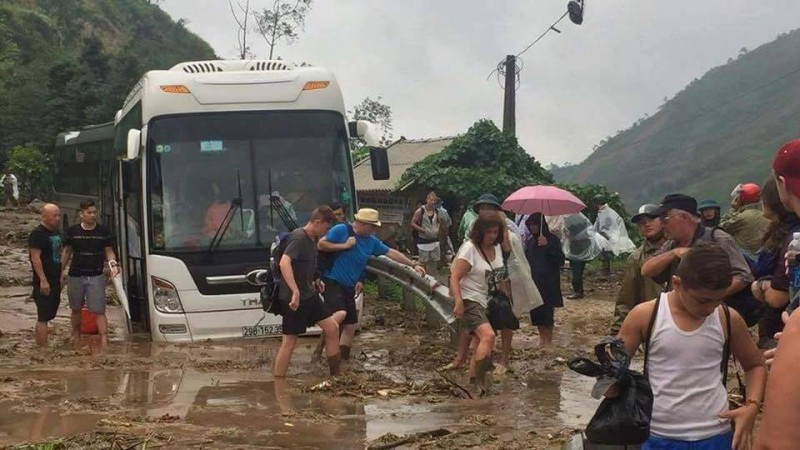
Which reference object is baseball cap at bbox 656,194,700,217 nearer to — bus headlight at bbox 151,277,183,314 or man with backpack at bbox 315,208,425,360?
man with backpack at bbox 315,208,425,360

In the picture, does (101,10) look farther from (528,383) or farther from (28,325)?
(528,383)

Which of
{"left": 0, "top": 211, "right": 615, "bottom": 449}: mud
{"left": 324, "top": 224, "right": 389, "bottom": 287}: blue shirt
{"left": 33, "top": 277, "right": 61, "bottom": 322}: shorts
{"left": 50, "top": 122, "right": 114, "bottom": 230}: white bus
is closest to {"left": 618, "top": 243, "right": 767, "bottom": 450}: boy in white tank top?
{"left": 0, "top": 211, "right": 615, "bottom": 449}: mud

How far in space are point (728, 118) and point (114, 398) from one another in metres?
92.2

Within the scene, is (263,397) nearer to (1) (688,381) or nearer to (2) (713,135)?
(1) (688,381)

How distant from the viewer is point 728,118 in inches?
3669

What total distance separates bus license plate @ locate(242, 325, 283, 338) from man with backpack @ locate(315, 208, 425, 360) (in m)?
0.94

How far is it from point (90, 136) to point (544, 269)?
13.2 m

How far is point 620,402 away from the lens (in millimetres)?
3750

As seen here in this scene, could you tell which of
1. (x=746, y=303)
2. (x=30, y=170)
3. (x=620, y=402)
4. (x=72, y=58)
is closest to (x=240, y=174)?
(x=746, y=303)

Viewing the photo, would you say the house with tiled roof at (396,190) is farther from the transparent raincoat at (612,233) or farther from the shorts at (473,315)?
the shorts at (473,315)

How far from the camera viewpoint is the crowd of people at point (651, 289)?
388 cm

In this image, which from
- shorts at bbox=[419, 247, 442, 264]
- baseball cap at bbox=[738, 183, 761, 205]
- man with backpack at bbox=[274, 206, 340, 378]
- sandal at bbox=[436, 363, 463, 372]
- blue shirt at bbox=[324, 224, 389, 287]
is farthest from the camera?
shorts at bbox=[419, 247, 442, 264]

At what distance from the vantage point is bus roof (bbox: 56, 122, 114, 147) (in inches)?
754

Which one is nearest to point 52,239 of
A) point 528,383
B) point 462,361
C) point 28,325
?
point 28,325
